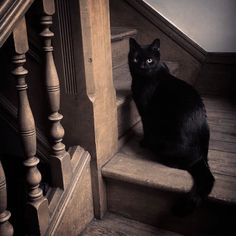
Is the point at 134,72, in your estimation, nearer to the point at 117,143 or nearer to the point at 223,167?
the point at 117,143

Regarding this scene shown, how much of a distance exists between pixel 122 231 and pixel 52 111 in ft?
1.82

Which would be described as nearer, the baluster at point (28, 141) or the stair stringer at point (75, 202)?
the baluster at point (28, 141)

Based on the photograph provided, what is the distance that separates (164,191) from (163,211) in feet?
0.34

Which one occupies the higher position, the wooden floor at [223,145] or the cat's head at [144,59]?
the cat's head at [144,59]

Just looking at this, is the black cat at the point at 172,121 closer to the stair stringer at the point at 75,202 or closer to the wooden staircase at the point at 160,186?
the wooden staircase at the point at 160,186

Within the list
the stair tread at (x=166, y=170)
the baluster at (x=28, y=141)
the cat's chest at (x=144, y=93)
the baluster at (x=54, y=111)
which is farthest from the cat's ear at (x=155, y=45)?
the baluster at (x=28, y=141)

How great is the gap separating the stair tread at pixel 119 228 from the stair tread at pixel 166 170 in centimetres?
20

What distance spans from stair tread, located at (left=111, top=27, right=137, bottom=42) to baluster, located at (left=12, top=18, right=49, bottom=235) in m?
0.88

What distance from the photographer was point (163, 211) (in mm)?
1239

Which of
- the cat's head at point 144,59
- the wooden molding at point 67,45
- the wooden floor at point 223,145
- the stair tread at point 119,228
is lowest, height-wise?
the stair tread at point 119,228

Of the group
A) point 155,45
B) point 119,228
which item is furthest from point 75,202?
point 155,45

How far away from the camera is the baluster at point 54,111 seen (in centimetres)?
99

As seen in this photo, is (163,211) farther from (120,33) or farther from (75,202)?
(120,33)

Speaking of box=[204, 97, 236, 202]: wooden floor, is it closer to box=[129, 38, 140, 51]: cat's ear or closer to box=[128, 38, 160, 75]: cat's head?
box=[128, 38, 160, 75]: cat's head
